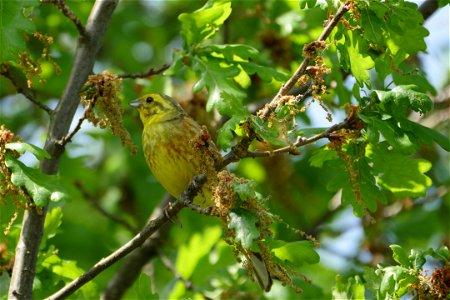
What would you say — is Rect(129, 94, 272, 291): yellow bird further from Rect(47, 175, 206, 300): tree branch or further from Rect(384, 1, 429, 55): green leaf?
Rect(384, 1, 429, 55): green leaf

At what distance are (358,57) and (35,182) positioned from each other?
4.66ft

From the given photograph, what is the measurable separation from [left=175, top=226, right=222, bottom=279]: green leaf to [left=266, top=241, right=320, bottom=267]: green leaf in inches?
81.4

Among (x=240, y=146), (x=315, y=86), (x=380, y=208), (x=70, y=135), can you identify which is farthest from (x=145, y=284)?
(x=380, y=208)

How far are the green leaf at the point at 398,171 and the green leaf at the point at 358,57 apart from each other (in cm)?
39

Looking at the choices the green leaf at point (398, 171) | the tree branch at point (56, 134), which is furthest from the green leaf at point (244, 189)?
the tree branch at point (56, 134)

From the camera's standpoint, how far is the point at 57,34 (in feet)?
23.9

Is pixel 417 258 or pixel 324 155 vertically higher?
pixel 324 155

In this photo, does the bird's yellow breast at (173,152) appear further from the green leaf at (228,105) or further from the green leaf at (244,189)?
the green leaf at (244,189)

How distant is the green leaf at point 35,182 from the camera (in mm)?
3652

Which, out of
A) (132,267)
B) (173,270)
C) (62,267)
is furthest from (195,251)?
(62,267)

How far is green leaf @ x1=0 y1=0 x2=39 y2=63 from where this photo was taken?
3723 mm

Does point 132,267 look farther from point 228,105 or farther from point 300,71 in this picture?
point 300,71

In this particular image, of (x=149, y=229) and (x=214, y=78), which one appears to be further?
(x=214, y=78)

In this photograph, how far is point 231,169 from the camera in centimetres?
704
